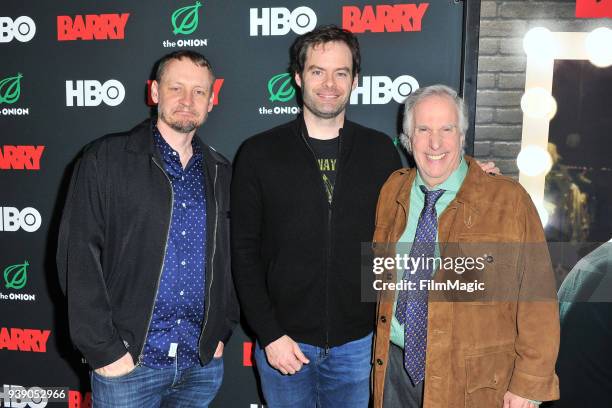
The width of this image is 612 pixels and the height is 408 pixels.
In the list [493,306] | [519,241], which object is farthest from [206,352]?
[519,241]

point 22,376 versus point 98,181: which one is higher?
point 98,181

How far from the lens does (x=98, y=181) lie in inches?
78.7

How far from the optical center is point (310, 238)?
2.18 meters

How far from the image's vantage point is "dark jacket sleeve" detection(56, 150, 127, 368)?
1938 millimetres

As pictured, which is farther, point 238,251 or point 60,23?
point 60,23

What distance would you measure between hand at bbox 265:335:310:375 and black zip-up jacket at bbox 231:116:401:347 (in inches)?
1.7

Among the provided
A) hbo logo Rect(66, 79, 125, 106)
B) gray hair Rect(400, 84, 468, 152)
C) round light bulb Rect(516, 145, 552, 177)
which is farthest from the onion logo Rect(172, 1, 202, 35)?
round light bulb Rect(516, 145, 552, 177)

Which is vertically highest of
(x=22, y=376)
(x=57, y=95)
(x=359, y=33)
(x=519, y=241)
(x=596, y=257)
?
(x=359, y=33)

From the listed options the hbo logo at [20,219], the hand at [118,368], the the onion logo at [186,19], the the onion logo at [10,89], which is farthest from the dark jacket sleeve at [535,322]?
the the onion logo at [10,89]

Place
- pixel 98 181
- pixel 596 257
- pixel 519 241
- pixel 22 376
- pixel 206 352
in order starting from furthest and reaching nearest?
pixel 22 376 → pixel 596 257 → pixel 206 352 → pixel 98 181 → pixel 519 241

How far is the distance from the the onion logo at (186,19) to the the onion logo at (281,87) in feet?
1.97

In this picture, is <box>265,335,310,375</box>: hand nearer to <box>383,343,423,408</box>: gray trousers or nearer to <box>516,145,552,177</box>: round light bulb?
<box>383,343,423,408</box>: gray trousers

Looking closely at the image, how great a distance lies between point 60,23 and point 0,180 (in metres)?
1.13

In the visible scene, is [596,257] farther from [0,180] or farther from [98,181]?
[0,180]
